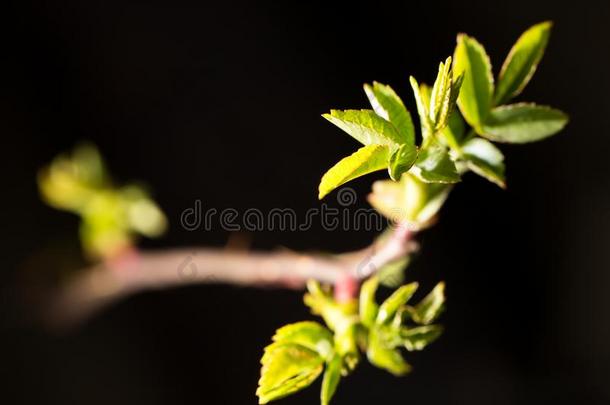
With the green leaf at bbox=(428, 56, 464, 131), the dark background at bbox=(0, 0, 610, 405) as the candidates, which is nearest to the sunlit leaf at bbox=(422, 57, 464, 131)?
the green leaf at bbox=(428, 56, 464, 131)

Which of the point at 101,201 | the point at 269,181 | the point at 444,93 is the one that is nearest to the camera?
the point at 444,93

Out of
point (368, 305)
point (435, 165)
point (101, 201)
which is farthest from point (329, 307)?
point (101, 201)

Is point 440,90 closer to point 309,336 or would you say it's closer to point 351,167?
point 351,167

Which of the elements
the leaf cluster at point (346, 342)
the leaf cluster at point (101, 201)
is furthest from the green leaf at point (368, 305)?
the leaf cluster at point (101, 201)

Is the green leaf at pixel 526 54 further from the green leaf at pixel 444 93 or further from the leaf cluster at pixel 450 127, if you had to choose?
the green leaf at pixel 444 93

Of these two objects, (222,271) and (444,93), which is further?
(222,271)

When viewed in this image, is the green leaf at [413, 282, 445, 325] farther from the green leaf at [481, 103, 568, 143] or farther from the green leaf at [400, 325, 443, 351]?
Answer: the green leaf at [481, 103, 568, 143]

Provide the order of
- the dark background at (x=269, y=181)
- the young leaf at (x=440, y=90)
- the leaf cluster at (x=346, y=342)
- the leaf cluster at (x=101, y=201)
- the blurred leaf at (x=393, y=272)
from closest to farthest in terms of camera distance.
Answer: the young leaf at (x=440, y=90) < the leaf cluster at (x=346, y=342) < the blurred leaf at (x=393, y=272) < the leaf cluster at (x=101, y=201) < the dark background at (x=269, y=181)
